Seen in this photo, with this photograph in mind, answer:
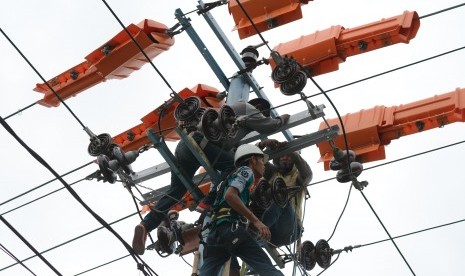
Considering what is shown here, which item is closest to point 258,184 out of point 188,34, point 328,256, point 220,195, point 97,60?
point 220,195

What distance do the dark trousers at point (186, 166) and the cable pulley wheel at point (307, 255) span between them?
3.66ft

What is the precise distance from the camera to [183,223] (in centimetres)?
1240

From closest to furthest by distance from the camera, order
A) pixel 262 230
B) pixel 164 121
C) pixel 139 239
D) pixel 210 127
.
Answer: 1. pixel 262 230
2. pixel 210 127
3. pixel 139 239
4. pixel 164 121

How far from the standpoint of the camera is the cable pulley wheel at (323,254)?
41.6 ft

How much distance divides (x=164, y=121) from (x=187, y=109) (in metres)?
2.31

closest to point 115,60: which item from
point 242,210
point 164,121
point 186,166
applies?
point 164,121

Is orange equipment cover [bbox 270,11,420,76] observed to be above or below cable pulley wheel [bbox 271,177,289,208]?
above

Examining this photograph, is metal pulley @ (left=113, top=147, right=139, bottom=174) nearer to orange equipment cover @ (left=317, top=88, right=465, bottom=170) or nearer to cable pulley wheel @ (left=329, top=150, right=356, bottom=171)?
cable pulley wheel @ (left=329, top=150, right=356, bottom=171)

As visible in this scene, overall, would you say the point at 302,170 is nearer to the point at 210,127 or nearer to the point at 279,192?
the point at 279,192

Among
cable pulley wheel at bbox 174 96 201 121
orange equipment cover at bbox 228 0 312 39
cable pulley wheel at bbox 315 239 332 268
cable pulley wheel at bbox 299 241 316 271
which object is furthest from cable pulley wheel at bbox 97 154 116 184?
orange equipment cover at bbox 228 0 312 39

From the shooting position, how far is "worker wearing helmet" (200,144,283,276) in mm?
11422

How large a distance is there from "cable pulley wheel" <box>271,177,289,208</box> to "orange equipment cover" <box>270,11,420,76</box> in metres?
2.05

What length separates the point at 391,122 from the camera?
13.8 m

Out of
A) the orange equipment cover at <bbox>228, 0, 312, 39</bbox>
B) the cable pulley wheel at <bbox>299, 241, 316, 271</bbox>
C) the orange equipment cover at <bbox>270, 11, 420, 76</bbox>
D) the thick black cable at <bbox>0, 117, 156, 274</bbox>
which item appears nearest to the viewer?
the thick black cable at <bbox>0, 117, 156, 274</bbox>
